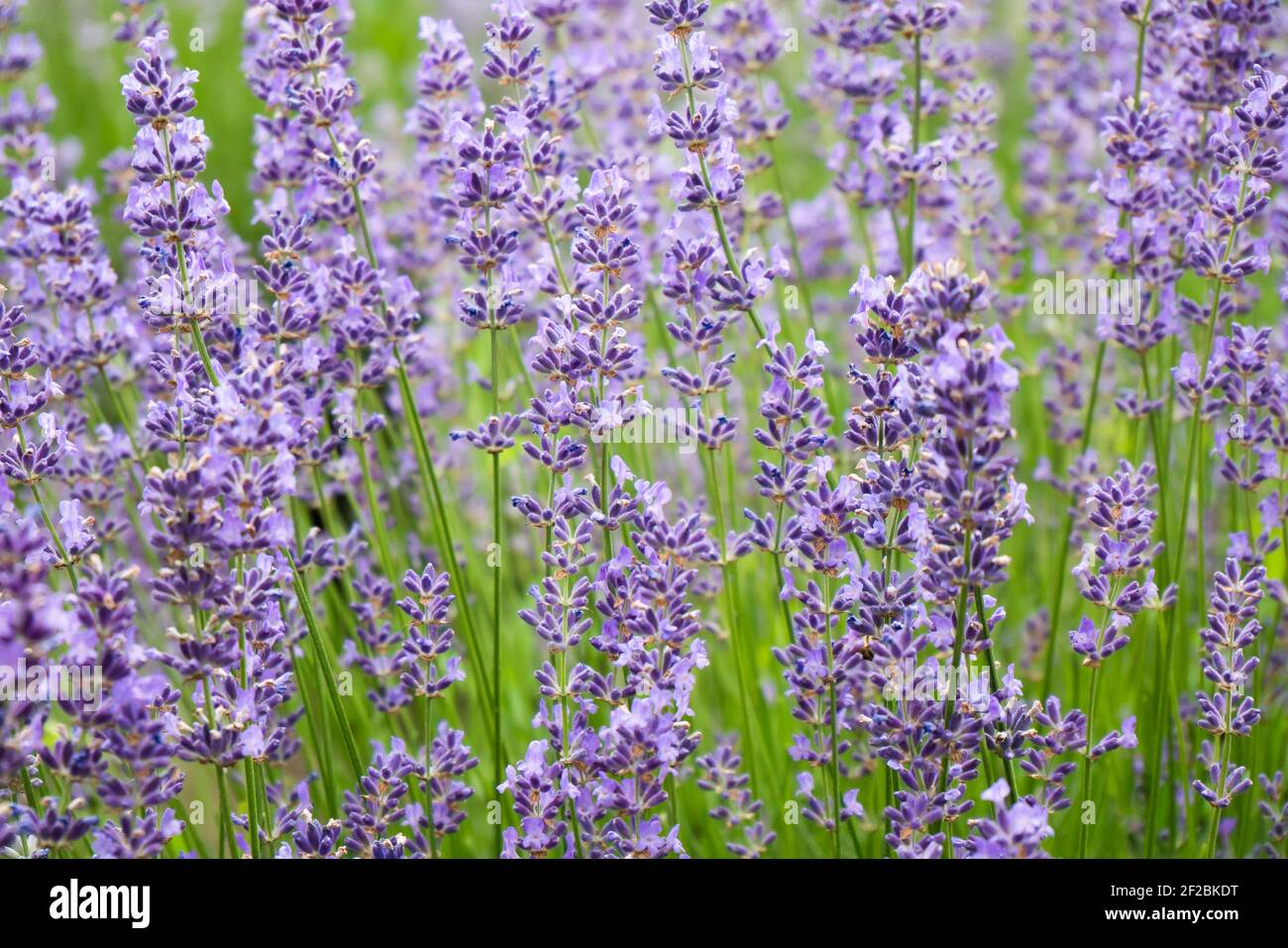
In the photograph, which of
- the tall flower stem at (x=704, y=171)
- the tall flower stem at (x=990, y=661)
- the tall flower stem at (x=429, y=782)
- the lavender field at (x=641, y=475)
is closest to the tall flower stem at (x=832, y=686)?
the lavender field at (x=641, y=475)

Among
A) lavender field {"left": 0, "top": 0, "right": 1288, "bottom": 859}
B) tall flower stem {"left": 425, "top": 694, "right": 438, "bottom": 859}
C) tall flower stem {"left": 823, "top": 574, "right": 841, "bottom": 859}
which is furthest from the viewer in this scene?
tall flower stem {"left": 425, "top": 694, "right": 438, "bottom": 859}

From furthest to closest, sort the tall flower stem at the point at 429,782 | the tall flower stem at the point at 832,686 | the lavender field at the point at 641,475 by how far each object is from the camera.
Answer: the tall flower stem at the point at 429,782
the tall flower stem at the point at 832,686
the lavender field at the point at 641,475

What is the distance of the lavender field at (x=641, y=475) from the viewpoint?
6.31 ft

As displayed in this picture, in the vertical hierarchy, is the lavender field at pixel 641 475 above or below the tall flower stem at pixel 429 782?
above

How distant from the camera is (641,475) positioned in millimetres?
3211

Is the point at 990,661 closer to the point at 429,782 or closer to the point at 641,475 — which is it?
the point at 429,782

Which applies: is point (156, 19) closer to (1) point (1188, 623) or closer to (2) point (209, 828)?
(2) point (209, 828)

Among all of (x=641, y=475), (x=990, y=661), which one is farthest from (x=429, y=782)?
(x=641, y=475)

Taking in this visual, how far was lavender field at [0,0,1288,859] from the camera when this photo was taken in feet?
6.31

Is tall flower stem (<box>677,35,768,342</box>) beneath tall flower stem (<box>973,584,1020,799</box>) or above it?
above

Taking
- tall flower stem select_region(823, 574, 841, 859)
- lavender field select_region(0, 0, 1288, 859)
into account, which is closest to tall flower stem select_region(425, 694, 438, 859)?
lavender field select_region(0, 0, 1288, 859)

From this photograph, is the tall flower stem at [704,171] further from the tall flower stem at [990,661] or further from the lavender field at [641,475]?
the tall flower stem at [990,661]

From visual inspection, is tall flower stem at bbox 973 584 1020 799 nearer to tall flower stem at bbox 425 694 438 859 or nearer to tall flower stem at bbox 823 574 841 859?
tall flower stem at bbox 823 574 841 859

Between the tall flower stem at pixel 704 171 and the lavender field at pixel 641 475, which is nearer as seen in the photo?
the lavender field at pixel 641 475
